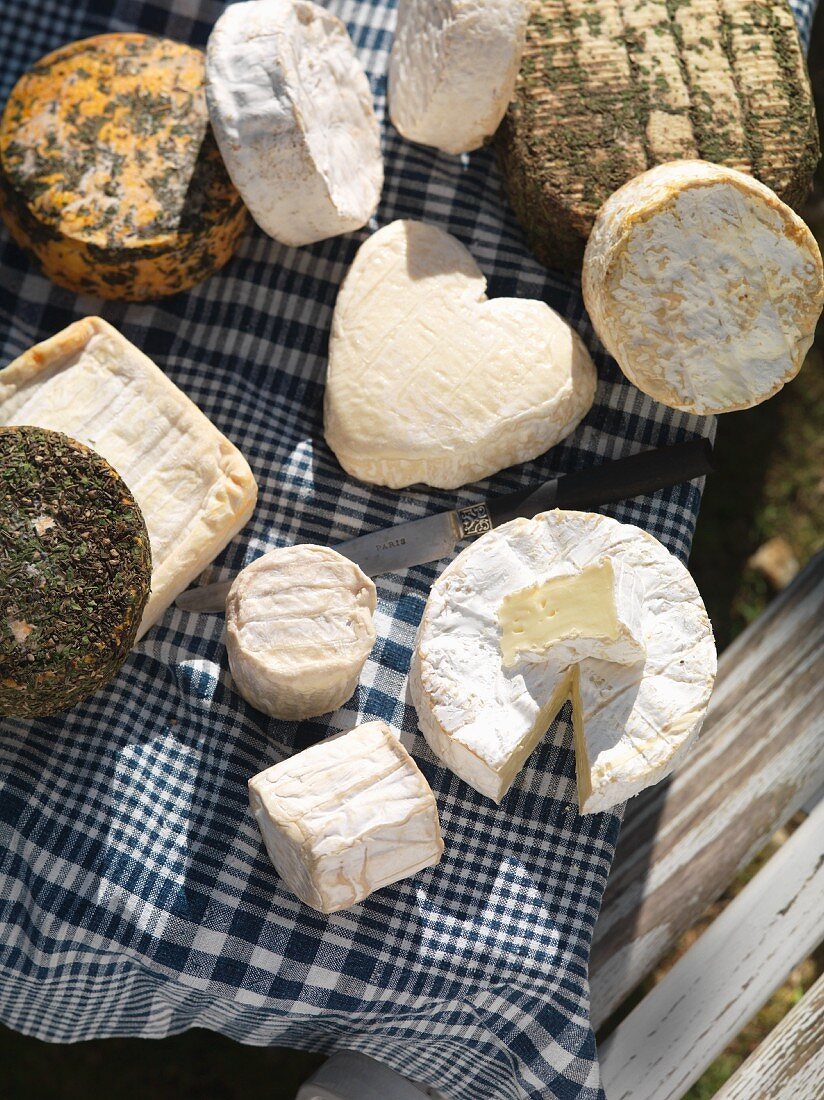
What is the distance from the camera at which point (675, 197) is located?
73.2 inches

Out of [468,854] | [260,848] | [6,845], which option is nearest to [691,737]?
[468,854]

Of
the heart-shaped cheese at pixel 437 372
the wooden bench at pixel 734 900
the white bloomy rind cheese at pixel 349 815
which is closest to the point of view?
the white bloomy rind cheese at pixel 349 815

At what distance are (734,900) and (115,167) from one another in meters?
1.89

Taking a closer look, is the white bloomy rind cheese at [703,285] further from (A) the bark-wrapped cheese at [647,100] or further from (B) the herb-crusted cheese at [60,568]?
(B) the herb-crusted cheese at [60,568]

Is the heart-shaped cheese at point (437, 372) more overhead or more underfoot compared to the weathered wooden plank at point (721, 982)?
more overhead

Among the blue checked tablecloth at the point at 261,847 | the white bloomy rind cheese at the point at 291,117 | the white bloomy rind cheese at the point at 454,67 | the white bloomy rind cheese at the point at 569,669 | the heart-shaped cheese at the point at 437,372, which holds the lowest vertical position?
the blue checked tablecloth at the point at 261,847

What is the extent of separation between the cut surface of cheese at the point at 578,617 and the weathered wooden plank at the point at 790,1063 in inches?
33.8

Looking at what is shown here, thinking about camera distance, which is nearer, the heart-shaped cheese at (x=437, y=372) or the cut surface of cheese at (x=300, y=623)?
the cut surface of cheese at (x=300, y=623)

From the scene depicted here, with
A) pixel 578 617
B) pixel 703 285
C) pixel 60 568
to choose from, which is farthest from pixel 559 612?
pixel 60 568

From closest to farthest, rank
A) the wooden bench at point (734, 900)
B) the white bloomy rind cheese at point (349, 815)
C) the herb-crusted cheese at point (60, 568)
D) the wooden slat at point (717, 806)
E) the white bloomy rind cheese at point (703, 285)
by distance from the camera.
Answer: the herb-crusted cheese at point (60, 568)
the white bloomy rind cheese at point (349, 815)
the white bloomy rind cheese at point (703, 285)
the wooden bench at point (734, 900)
the wooden slat at point (717, 806)

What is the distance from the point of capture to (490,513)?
208cm

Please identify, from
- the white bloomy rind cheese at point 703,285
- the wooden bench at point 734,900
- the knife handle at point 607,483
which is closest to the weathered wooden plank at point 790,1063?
the wooden bench at point 734,900

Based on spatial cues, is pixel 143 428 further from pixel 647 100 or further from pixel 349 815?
pixel 647 100

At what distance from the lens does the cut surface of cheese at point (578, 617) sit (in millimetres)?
1791
